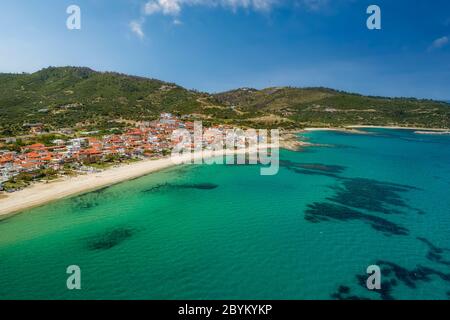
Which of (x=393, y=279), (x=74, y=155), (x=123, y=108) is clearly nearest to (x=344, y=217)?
(x=393, y=279)

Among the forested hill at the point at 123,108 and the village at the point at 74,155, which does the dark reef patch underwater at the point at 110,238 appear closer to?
the village at the point at 74,155

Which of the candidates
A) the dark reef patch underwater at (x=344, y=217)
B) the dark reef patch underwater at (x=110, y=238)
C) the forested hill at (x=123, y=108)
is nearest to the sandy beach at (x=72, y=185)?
the dark reef patch underwater at (x=110, y=238)

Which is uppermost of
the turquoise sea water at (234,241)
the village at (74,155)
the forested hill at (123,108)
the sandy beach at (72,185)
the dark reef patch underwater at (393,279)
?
the forested hill at (123,108)

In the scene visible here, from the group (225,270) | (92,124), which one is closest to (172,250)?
(225,270)

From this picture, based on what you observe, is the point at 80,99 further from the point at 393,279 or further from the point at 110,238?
the point at 393,279

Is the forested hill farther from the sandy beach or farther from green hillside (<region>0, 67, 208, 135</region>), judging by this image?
the sandy beach

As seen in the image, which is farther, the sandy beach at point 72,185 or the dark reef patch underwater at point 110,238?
the sandy beach at point 72,185
